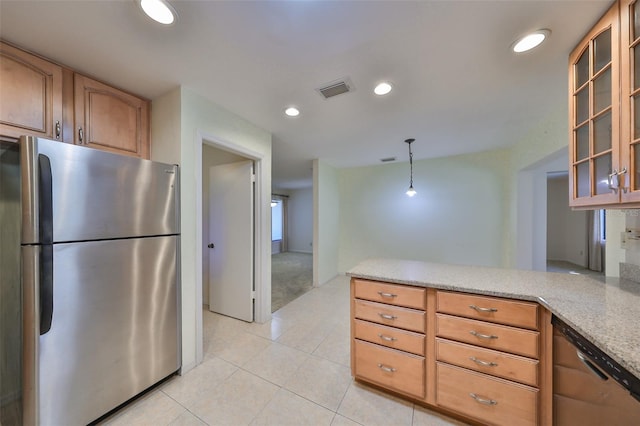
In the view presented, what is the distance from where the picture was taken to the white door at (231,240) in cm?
271

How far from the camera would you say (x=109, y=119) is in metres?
1.73

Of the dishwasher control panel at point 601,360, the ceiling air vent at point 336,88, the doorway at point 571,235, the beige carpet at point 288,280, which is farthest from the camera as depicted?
the doorway at point 571,235

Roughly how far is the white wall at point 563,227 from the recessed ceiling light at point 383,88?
6.77m

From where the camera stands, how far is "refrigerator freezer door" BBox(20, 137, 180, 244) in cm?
117

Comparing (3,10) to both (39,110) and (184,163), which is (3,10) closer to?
(39,110)

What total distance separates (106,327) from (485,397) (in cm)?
242

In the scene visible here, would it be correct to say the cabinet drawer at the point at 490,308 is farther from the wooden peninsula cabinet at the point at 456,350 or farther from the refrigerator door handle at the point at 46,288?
the refrigerator door handle at the point at 46,288

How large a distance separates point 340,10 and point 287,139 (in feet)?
6.56

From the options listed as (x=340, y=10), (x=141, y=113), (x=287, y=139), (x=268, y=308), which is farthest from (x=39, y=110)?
(x=268, y=308)

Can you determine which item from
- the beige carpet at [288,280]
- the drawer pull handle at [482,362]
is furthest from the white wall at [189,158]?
the drawer pull handle at [482,362]

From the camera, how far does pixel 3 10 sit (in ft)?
3.69

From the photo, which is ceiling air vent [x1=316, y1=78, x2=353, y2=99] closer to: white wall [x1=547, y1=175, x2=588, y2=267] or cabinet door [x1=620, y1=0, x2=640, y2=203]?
cabinet door [x1=620, y1=0, x2=640, y2=203]

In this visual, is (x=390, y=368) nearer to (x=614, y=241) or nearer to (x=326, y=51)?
(x=614, y=241)

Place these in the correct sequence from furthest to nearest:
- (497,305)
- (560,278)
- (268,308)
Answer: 1. (268,308)
2. (560,278)
3. (497,305)
